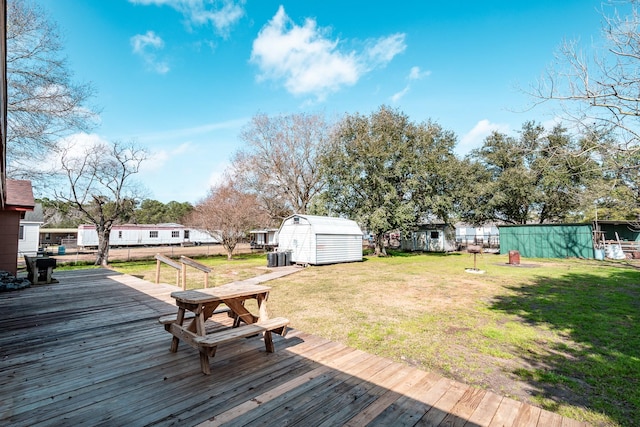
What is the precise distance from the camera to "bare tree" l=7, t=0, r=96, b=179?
11.4 m

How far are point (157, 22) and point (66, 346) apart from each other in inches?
477

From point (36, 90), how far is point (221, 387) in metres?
16.3

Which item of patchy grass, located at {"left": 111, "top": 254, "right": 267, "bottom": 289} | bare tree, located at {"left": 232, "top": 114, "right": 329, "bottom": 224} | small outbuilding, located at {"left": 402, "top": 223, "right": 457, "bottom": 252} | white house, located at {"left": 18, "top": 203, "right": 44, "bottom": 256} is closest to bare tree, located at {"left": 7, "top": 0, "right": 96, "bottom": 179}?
patchy grass, located at {"left": 111, "top": 254, "right": 267, "bottom": 289}

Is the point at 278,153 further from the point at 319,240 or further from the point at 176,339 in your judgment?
the point at 176,339

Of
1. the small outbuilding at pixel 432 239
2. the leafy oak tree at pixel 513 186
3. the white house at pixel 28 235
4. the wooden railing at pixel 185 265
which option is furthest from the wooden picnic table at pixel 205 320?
the white house at pixel 28 235

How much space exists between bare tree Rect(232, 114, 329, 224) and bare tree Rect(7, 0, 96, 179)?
503 inches

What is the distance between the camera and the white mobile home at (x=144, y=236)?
34.2 meters

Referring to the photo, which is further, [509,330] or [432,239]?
[432,239]

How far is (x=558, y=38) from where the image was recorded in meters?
5.39

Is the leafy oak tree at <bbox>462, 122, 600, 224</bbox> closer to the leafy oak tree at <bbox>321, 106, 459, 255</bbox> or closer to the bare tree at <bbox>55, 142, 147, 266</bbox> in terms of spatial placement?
the leafy oak tree at <bbox>321, 106, 459, 255</bbox>

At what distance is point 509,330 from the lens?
17.2ft

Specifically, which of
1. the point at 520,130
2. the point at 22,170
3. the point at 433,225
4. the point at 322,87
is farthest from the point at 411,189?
the point at 22,170

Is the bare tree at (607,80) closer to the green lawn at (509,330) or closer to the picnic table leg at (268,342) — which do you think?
the green lawn at (509,330)

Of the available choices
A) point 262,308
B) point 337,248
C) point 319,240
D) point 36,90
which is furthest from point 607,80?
point 36,90
